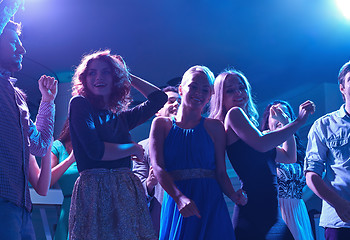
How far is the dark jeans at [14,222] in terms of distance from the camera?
1323 millimetres

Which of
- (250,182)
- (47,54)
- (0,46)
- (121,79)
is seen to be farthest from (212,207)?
(47,54)

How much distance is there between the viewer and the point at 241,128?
1.97m

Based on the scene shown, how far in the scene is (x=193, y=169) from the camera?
1867 mm

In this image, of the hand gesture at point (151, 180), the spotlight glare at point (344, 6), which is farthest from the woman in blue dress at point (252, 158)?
the spotlight glare at point (344, 6)

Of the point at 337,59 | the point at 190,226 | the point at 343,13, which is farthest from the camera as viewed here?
the point at 337,59

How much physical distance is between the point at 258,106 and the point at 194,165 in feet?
26.0

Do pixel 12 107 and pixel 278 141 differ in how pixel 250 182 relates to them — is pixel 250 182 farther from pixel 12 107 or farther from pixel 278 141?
pixel 12 107

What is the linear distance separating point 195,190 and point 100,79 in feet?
2.19

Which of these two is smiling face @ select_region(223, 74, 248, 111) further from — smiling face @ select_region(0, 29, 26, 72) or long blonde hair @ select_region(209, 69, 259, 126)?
smiling face @ select_region(0, 29, 26, 72)

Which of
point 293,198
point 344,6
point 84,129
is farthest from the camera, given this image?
point 344,6

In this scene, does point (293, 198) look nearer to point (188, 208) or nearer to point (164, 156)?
point (164, 156)

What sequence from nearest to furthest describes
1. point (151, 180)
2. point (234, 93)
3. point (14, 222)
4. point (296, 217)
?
point (14, 222) → point (234, 93) → point (151, 180) → point (296, 217)

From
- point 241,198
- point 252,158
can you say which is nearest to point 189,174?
point 241,198

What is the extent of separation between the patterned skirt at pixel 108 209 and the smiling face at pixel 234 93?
740mm
